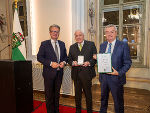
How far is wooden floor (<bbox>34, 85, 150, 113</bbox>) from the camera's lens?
2.63 meters

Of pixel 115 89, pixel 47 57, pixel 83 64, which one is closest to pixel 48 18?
pixel 47 57

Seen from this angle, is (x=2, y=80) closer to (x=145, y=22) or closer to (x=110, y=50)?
(x=110, y=50)

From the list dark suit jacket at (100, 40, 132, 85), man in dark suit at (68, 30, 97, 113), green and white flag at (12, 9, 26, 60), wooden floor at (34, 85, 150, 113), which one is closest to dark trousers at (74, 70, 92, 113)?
man in dark suit at (68, 30, 97, 113)

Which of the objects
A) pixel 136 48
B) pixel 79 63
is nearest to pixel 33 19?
pixel 79 63

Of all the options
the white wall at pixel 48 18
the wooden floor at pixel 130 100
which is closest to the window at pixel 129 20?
the wooden floor at pixel 130 100

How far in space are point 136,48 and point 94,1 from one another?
6.48 feet

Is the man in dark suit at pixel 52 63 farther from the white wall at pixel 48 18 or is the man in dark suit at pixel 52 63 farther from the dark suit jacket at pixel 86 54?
the white wall at pixel 48 18

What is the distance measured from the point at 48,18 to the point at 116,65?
8.54ft

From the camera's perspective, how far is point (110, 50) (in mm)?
1865

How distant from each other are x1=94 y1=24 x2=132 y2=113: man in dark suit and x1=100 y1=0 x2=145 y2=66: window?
232cm

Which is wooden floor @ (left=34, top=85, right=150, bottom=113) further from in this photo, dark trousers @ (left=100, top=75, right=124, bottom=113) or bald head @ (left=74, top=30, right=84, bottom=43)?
bald head @ (left=74, top=30, right=84, bottom=43)

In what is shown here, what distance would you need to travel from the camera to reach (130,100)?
3.07 metres

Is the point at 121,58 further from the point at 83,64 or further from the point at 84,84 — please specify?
the point at 84,84

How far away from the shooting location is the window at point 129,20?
12.3ft
